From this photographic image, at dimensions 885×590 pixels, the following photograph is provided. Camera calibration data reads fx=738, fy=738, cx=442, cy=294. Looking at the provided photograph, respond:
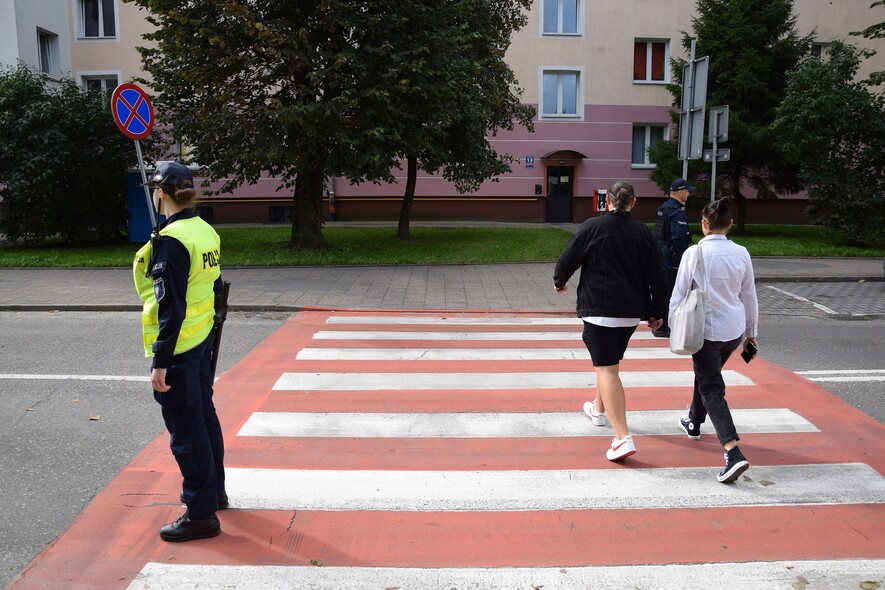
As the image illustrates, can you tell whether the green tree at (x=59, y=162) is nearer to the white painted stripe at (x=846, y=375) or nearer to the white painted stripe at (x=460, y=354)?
the white painted stripe at (x=460, y=354)

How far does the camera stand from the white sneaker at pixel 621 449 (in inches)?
190

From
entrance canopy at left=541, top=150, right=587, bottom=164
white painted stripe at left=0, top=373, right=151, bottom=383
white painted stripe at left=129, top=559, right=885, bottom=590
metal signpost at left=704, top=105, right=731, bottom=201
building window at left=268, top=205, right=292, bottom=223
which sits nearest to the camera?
white painted stripe at left=129, top=559, right=885, bottom=590

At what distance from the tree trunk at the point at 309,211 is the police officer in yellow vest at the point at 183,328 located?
568 inches

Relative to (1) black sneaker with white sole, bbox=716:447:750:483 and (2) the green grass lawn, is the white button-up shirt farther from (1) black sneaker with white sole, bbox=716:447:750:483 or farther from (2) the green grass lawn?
(2) the green grass lawn

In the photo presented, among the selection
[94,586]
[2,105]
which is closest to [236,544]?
[94,586]

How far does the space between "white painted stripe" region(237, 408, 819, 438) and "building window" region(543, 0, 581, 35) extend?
25897mm

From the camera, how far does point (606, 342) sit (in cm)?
481

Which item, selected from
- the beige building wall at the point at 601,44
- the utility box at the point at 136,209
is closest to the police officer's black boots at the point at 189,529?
the utility box at the point at 136,209

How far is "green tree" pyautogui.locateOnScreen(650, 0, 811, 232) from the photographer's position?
73.5 feet

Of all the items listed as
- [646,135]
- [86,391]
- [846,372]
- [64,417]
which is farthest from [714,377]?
[646,135]

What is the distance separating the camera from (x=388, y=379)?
701 centimetres

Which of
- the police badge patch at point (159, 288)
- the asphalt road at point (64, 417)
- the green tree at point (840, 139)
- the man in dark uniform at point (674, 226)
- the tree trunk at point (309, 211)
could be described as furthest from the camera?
the green tree at point (840, 139)

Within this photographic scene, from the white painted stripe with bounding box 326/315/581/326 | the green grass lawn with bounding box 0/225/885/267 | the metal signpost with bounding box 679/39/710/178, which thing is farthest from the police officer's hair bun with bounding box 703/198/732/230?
the green grass lawn with bounding box 0/225/885/267

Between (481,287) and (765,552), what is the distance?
9.46 metres
